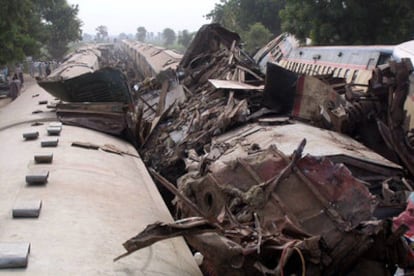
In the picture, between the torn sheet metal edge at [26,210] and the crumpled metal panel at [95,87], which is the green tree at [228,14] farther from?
the torn sheet metal edge at [26,210]

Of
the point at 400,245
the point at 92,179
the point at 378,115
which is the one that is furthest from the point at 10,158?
the point at 378,115

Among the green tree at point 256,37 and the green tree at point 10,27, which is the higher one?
the green tree at point 10,27

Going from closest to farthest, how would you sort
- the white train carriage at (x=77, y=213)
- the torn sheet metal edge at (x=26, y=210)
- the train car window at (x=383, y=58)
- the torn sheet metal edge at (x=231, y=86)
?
the white train carriage at (x=77, y=213), the torn sheet metal edge at (x=26, y=210), the torn sheet metal edge at (x=231, y=86), the train car window at (x=383, y=58)

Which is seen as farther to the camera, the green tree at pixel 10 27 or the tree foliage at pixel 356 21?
the green tree at pixel 10 27

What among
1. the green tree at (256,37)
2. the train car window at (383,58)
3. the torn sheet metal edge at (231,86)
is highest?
the train car window at (383,58)

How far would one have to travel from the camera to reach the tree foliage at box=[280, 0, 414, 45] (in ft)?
68.7

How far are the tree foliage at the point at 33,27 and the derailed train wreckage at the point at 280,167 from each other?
11095 mm

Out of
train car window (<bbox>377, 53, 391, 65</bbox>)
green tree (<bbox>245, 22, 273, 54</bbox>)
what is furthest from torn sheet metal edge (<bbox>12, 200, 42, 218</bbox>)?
green tree (<bbox>245, 22, 273, 54</bbox>)

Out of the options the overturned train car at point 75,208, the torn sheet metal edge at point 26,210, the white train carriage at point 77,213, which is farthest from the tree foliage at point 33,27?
the torn sheet metal edge at point 26,210

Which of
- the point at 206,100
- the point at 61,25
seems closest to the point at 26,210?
the point at 206,100

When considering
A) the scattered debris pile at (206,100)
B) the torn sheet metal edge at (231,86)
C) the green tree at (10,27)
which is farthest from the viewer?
the green tree at (10,27)

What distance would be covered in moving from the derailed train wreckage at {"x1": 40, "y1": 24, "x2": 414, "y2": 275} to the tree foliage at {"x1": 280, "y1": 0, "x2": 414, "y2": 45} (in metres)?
9.43

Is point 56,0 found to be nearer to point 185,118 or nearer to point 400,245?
point 185,118

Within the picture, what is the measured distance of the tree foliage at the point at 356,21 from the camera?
20.9 m
